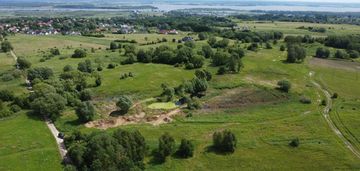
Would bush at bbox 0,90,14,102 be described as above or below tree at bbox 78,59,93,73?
below

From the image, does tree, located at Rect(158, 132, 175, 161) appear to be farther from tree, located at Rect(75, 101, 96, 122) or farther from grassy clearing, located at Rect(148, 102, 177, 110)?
grassy clearing, located at Rect(148, 102, 177, 110)

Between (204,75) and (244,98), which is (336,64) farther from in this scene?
(244,98)

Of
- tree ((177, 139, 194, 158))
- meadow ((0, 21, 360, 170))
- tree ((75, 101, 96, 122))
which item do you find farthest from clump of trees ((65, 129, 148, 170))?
tree ((75, 101, 96, 122))

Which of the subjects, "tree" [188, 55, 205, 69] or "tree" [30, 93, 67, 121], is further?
"tree" [188, 55, 205, 69]

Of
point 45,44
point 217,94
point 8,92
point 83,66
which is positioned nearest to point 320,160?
point 217,94

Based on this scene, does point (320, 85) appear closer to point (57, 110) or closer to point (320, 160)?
point (320, 160)

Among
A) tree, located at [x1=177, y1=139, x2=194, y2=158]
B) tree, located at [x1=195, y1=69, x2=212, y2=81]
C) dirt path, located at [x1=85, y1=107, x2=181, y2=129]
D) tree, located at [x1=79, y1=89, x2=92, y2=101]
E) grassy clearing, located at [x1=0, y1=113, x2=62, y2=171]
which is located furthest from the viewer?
tree, located at [x1=195, y1=69, x2=212, y2=81]

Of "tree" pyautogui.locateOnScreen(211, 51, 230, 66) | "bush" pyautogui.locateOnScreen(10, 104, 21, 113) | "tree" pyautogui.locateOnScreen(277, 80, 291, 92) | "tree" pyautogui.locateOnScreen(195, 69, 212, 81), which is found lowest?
"bush" pyautogui.locateOnScreen(10, 104, 21, 113)

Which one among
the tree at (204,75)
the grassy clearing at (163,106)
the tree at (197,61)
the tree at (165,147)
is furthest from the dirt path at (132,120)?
the tree at (197,61)

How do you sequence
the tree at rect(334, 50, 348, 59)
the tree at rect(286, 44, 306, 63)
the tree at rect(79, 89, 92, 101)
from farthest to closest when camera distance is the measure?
the tree at rect(334, 50, 348, 59), the tree at rect(286, 44, 306, 63), the tree at rect(79, 89, 92, 101)
